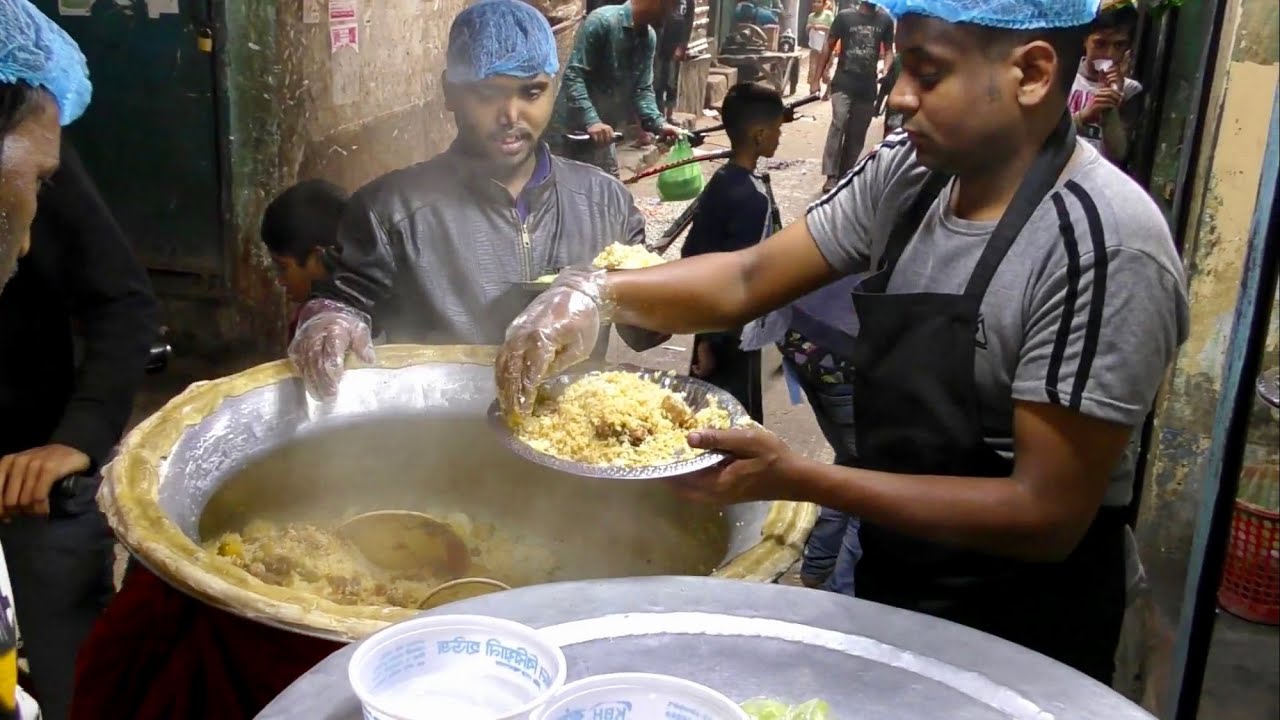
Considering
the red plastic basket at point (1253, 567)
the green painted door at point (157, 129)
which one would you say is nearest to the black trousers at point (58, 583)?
the green painted door at point (157, 129)

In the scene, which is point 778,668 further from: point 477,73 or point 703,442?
point 477,73

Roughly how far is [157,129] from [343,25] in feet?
3.34

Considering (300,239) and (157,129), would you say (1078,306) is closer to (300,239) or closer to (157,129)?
(300,239)

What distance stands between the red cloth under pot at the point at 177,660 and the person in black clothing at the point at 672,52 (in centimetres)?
425

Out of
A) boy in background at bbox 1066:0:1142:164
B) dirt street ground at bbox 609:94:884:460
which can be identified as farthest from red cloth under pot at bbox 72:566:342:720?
boy in background at bbox 1066:0:1142:164

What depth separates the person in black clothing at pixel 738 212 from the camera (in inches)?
145

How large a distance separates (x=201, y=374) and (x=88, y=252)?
9.17ft

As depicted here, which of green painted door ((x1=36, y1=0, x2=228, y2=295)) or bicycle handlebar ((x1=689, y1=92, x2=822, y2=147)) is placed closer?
bicycle handlebar ((x1=689, y1=92, x2=822, y2=147))

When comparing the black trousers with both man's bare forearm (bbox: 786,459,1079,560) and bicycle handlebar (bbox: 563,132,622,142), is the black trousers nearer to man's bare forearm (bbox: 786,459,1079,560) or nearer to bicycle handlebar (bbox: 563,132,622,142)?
man's bare forearm (bbox: 786,459,1079,560)

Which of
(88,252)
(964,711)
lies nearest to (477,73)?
(88,252)

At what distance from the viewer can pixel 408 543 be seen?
1.90 metres

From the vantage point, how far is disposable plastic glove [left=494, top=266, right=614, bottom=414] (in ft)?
5.79

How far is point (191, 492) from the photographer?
1697 millimetres

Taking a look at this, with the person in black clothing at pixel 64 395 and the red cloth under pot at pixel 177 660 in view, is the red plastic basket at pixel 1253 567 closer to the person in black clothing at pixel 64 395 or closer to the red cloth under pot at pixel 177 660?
the red cloth under pot at pixel 177 660
